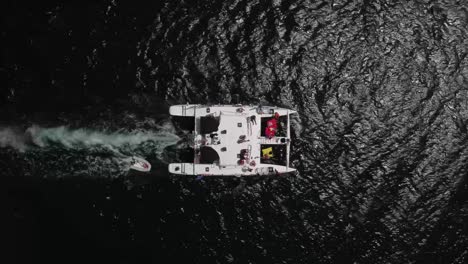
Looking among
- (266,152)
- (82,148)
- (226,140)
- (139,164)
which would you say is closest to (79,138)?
(82,148)

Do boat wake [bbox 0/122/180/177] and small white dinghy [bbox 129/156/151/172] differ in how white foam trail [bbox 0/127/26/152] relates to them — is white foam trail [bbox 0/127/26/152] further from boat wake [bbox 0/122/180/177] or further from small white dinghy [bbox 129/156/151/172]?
small white dinghy [bbox 129/156/151/172]

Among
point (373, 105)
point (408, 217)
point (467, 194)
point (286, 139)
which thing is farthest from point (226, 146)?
point (467, 194)

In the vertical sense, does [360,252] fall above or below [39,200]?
below

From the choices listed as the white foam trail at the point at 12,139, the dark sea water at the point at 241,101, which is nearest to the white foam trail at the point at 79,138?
the white foam trail at the point at 12,139

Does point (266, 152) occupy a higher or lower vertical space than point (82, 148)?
lower

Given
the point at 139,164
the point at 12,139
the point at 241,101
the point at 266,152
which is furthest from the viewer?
the point at 241,101

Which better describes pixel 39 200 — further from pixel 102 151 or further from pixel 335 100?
pixel 335 100

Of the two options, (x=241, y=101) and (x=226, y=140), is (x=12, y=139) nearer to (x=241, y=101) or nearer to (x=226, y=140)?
(x=226, y=140)
